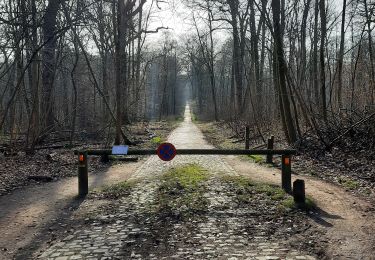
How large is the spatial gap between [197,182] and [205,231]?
3713mm

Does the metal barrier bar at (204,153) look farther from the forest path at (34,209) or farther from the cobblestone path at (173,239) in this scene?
the cobblestone path at (173,239)

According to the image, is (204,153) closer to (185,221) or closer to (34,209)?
(185,221)

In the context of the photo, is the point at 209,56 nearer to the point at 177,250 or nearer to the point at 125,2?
the point at 125,2

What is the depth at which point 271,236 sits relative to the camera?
625cm

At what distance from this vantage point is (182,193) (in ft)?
29.4

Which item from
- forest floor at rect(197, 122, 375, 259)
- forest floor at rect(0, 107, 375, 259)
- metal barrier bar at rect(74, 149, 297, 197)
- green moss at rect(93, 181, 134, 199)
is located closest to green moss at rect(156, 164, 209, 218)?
forest floor at rect(0, 107, 375, 259)

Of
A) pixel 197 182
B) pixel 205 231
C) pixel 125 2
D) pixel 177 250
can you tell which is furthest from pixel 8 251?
pixel 125 2

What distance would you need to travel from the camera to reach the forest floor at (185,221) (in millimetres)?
5660

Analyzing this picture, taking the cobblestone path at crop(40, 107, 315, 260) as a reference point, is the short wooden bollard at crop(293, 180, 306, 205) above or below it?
above

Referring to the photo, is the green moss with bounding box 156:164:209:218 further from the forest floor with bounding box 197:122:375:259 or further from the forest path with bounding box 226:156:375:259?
the forest path with bounding box 226:156:375:259

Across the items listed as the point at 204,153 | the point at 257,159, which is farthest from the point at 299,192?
the point at 257,159

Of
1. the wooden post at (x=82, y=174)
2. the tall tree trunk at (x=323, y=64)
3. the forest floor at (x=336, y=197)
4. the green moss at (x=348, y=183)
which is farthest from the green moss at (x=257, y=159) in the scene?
the wooden post at (x=82, y=174)

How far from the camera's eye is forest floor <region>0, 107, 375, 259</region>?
566 cm

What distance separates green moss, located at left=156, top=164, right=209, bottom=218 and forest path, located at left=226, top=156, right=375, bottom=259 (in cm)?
181
